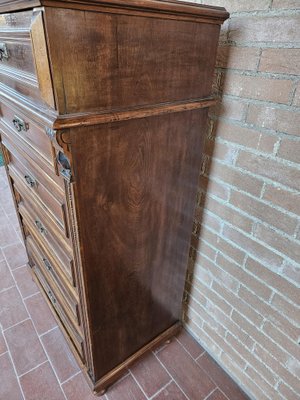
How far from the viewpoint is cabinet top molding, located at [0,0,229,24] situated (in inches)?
23.2

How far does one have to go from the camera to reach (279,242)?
982mm

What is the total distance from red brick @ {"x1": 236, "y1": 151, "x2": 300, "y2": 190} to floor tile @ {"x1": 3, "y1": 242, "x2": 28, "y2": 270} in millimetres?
1716

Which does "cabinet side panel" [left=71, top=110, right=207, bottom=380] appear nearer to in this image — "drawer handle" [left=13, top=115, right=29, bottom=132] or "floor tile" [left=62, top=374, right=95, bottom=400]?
"floor tile" [left=62, top=374, right=95, bottom=400]

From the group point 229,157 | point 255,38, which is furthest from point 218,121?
point 255,38

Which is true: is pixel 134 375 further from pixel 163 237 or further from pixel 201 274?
pixel 163 237

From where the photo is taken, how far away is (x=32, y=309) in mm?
1720

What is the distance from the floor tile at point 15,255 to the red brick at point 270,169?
→ 5.63 feet

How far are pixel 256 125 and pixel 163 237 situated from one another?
21.5 inches

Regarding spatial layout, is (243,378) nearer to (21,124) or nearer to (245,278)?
(245,278)

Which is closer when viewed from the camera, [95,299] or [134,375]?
[95,299]

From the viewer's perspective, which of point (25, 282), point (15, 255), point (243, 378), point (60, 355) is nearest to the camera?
point (243, 378)

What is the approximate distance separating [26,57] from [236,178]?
30.7 inches

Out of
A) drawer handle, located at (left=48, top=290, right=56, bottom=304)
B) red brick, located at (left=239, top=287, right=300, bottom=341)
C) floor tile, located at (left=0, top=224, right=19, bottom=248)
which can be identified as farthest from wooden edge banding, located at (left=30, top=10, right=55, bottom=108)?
floor tile, located at (left=0, top=224, right=19, bottom=248)

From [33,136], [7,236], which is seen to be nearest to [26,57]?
[33,136]
